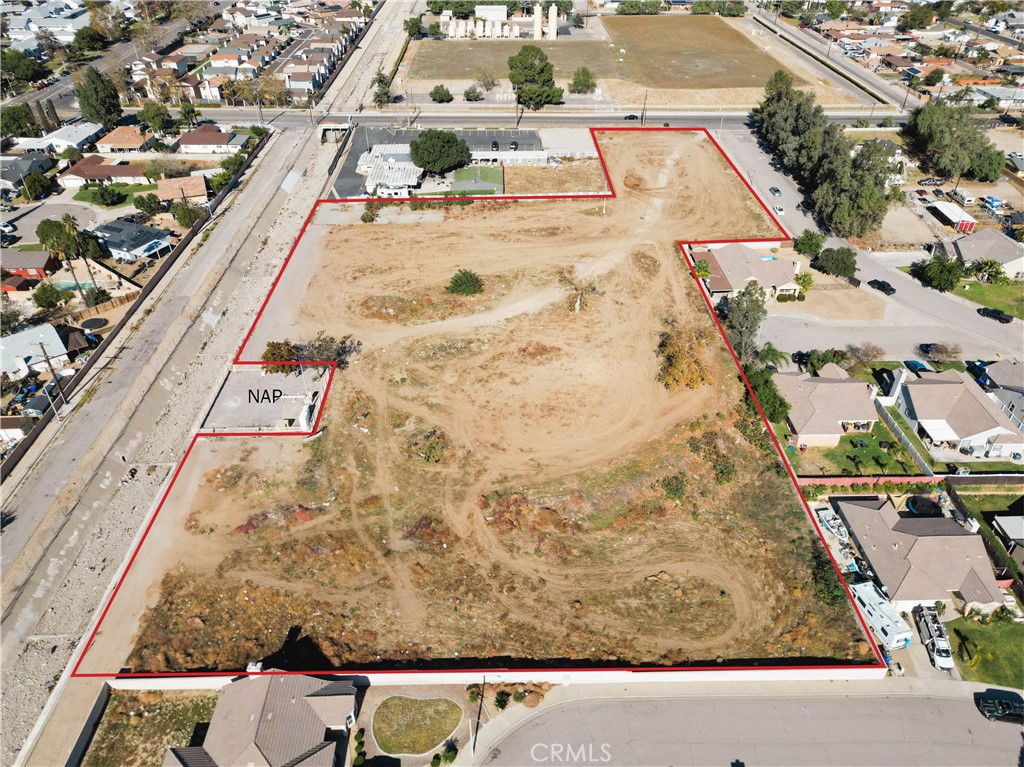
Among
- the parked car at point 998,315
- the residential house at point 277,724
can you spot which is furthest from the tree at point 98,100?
the parked car at point 998,315

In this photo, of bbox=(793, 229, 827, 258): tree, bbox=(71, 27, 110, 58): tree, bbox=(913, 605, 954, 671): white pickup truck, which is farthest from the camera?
bbox=(71, 27, 110, 58): tree

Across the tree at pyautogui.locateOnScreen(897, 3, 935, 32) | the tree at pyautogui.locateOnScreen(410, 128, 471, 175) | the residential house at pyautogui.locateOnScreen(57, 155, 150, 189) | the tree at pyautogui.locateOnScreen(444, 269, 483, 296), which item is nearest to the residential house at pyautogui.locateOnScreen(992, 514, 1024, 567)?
the tree at pyautogui.locateOnScreen(444, 269, 483, 296)

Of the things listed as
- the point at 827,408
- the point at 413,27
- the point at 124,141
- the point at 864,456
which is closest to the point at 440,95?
the point at 124,141

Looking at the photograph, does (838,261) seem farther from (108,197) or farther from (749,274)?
(108,197)

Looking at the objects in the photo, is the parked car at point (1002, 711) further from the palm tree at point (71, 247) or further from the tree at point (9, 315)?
the tree at point (9, 315)

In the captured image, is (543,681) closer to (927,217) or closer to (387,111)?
(927,217)

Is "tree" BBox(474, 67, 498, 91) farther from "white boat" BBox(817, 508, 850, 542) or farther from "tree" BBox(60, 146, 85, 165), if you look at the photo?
"white boat" BBox(817, 508, 850, 542)

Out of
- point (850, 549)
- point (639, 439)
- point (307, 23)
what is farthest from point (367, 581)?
point (307, 23)
